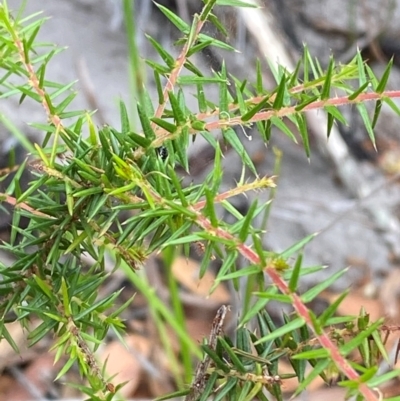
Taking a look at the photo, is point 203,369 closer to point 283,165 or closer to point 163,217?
point 163,217

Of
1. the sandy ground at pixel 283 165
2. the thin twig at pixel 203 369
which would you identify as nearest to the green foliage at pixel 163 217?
the thin twig at pixel 203 369

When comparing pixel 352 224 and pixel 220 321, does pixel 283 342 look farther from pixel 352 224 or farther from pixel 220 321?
pixel 352 224

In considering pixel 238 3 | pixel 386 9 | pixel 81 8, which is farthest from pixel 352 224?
pixel 238 3

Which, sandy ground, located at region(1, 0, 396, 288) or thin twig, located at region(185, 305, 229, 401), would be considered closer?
thin twig, located at region(185, 305, 229, 401)

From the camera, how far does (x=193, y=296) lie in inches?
47.9

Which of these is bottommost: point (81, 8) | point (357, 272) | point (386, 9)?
point (357, 272)

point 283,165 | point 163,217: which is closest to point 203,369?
point 163,217

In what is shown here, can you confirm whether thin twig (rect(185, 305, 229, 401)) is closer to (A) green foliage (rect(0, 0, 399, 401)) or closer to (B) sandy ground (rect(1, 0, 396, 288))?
(A) green foliage (rect(0, 0, 399, 401))

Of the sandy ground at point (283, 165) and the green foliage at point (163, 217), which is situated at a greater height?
the green foliage at point (163, 217)

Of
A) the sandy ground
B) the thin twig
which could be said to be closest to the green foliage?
the thin twig

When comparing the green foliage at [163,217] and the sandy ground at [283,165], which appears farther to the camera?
the sandy ground at [283,165]

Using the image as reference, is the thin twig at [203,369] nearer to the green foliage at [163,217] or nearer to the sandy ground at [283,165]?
the green foliage at [163,217]

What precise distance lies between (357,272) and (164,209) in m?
1.09

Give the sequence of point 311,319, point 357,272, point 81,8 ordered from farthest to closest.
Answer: point 81,8 → point 357,272 → point 311,319
